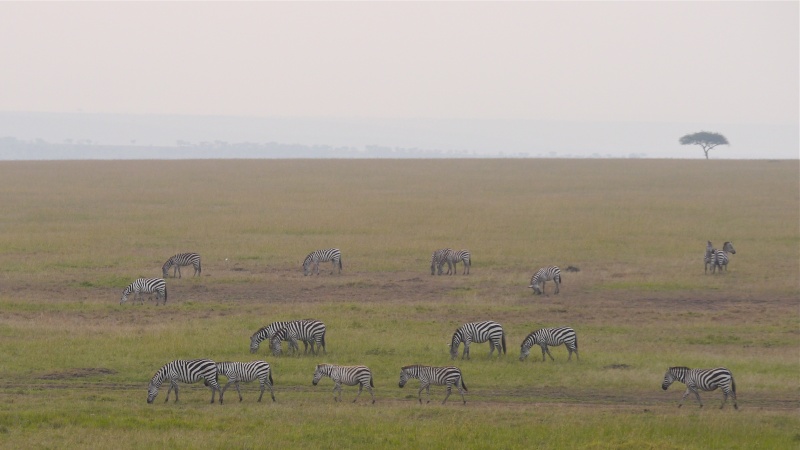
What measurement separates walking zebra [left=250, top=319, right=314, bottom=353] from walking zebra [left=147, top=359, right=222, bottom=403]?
3.88 meters

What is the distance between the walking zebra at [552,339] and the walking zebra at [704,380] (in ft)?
11.2

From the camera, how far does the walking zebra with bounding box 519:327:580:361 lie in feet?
75.4

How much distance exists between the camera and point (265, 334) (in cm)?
2373

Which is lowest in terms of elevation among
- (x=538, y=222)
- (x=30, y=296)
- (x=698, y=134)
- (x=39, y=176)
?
(x=30, y=296)

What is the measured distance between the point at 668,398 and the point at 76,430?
457 inches

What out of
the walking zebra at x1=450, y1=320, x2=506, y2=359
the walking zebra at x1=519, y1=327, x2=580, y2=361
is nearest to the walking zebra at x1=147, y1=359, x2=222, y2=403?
the walking zebra at x1=450, y1=320, x2=506, y2=359

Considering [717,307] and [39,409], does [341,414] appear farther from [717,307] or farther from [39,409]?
[717,307]

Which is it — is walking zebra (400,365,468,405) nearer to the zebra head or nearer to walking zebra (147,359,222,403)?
the zebra head

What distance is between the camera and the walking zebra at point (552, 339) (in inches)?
905

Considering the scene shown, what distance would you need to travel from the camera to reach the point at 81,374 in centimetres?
2139

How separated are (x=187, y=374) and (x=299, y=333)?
4.31 m

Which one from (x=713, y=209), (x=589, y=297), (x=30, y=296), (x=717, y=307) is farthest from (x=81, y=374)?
(x=713, y=209)

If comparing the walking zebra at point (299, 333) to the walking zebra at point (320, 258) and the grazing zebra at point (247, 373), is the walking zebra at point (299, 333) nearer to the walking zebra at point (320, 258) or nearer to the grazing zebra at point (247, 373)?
the grazing zebra at point (247, 373)

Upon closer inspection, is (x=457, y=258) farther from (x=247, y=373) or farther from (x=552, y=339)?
(x=247, y=373)
